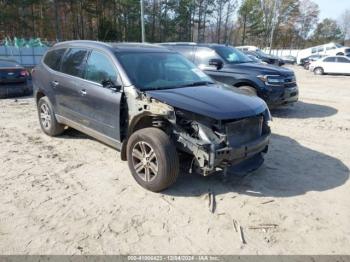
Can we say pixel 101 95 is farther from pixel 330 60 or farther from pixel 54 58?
pixel 330 60

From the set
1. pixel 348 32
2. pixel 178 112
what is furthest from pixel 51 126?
→ pixel 348 32

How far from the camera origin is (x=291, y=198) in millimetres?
3875

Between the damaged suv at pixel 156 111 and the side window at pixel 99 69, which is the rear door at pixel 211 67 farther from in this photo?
the side window at pixel 99 69

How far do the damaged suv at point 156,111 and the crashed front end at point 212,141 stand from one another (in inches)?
0.4

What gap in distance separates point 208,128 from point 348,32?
9080cm

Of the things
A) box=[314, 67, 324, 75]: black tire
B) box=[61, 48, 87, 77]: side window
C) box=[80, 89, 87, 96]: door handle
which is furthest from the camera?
box=[314, 67, 324, 75]: black tire

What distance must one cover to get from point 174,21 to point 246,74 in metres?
50.7

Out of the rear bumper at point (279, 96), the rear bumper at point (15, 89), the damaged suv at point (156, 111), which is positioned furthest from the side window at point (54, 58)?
the rear bumper at point (279, 96)

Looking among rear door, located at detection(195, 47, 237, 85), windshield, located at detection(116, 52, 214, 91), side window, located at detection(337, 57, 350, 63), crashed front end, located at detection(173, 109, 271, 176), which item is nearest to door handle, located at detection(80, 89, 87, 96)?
windshield, located at detection(116, 52, 214, 91)

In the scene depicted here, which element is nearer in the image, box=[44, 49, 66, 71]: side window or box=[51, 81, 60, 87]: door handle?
box=[51, 81, 60, 87]: door handle

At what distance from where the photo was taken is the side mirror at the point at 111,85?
13.6 ft

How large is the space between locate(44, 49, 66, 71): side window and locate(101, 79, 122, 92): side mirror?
1.76 meters

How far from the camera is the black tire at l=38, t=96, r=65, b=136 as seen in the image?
19.1 feet

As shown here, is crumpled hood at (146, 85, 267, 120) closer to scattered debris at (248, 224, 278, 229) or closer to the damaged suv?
the damaged suv
